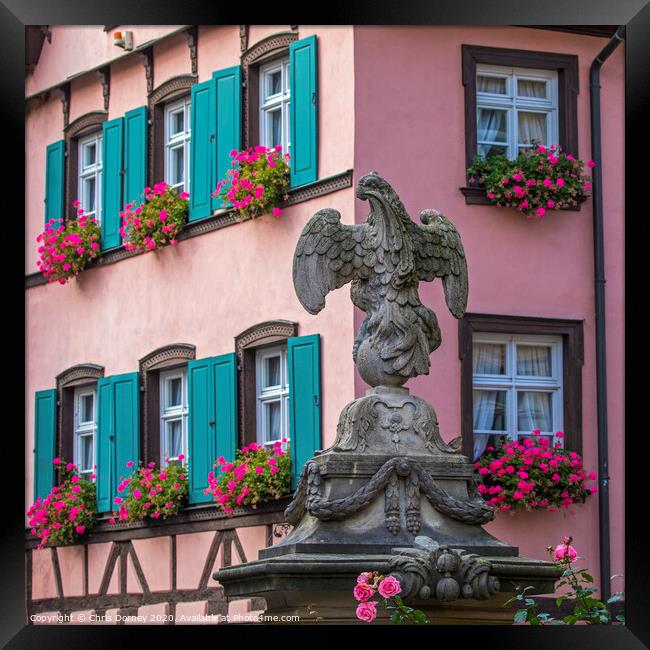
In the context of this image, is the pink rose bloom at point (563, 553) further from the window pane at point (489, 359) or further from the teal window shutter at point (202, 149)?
the teal window shutter at point (202, 149)

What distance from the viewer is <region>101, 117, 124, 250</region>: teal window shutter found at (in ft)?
67.2

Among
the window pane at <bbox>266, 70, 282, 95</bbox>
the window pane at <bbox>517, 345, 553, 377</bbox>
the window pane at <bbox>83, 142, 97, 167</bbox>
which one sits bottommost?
the window pane at <bbox>517, 345, 553, 377</bbox>

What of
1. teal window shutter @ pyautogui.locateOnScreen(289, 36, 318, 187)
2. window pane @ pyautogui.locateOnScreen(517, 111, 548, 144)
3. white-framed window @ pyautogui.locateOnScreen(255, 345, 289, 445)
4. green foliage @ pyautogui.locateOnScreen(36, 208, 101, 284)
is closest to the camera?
teal window shutter @ pyautogui.locateOnScreen(289, 36, 318, 187)

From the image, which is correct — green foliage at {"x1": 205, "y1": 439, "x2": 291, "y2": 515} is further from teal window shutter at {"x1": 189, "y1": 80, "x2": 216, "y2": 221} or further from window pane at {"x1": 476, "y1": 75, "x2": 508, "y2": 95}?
window pane at {"x1": 476, "y1": 75, "x2": 508, "y2": 95}

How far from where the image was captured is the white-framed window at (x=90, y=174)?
2114 centimetres

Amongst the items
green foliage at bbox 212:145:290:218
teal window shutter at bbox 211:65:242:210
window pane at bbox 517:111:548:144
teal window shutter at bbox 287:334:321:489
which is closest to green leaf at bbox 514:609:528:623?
teal window shutter at bbox 287:334:321:489

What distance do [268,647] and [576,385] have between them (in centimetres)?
1032

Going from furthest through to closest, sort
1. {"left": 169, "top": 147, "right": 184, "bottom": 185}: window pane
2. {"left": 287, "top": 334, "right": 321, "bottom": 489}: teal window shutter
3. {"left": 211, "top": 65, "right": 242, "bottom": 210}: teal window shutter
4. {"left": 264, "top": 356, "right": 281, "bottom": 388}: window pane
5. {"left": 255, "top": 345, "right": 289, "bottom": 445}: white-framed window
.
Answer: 1. {"left": 169, "top": 147, "right": 184, "bottom": 185}: window pane
2. {"left": 211, "top": 65, "right": 242, "bottom": 210}: teal window shutter
3. {"left": 264, "top": 356, "right": 281, "bottom": 388}: window pane
4. {"left": 255, "top": 345, "right": 289, "bottom": 445}: white-framed window
5. {"left": 287, "top": 334, "right": 321, "bottom": 489}: teal window shutter

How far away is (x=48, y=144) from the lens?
72.3ft

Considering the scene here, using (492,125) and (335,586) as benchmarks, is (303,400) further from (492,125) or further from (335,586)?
(335,586)

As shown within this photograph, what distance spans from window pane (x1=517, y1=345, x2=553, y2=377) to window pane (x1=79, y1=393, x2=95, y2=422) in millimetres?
5189

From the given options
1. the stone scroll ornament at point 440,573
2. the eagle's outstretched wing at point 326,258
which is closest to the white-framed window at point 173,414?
the eagle's outstretched wing at point 326,258

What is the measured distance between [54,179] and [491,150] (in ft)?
19.3

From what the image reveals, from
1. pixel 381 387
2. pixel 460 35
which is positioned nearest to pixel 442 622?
pixel 381 387
